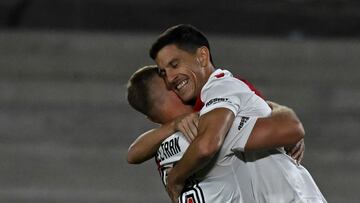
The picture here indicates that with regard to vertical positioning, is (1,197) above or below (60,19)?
below

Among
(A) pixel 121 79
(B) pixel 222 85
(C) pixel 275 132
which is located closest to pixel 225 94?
(B) pixel 222 85

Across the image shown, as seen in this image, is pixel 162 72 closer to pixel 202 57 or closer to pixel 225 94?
pixel 202 57

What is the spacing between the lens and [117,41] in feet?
16.4

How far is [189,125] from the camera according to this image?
200cm

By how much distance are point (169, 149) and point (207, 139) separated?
266 mm

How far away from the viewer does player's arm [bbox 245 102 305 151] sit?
6.48ft

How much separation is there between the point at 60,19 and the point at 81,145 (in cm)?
89

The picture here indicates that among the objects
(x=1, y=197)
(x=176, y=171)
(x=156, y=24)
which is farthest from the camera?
(x=156, y=24)

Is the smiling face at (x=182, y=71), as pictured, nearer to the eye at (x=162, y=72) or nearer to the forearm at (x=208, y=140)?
the eye at (x=162, y=72)

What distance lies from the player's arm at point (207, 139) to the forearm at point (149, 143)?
6.9 inches

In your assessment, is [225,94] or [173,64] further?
[173,64]

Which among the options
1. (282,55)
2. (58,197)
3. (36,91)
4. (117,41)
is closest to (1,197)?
(58,197)

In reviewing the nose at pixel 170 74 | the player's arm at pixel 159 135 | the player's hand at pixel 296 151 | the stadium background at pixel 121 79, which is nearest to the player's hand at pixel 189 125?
the player's arm at pixel 159 135

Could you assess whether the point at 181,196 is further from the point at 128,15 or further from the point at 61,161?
the point at 128,15
